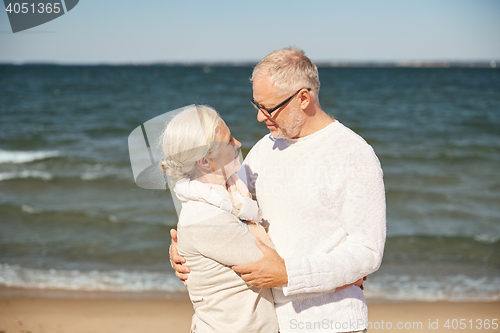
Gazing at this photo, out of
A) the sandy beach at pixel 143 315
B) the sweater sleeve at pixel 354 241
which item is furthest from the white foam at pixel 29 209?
the sweater sleeve at pixel 354 241

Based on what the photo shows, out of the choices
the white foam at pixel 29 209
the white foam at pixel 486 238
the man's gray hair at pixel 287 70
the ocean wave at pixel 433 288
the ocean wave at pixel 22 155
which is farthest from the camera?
the ocean wave at pixel 22 155

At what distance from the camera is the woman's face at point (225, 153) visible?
76.4 inches

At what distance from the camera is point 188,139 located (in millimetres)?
1866

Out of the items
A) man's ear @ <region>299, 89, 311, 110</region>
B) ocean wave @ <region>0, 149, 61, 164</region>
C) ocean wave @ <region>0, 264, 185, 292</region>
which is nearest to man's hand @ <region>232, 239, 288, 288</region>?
man's ear @ <region>299, 89, 311, 110</region>

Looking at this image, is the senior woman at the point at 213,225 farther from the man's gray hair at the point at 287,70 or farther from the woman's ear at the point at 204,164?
the man's gray hair at the point at 287,70

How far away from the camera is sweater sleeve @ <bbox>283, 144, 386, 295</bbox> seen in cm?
182

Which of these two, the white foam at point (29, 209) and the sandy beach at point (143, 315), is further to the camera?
the white foam at point (29, 209)

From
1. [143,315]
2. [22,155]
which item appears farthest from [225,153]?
[22,155]

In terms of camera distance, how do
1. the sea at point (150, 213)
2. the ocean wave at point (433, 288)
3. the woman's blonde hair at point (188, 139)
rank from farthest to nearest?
the sea at point (150, 213)
the ocean wave at point (433, 288)
the woman's blonde hair at point (188, 139)

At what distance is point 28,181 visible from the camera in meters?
9.26

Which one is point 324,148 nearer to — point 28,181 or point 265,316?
point 265,316

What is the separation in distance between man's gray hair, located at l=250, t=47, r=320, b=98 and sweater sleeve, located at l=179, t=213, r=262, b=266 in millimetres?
713

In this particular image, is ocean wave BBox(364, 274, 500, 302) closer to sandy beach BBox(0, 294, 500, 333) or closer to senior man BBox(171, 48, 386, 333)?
sandy beach BBox(0, 294, 500, 333)

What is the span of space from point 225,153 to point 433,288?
4058mm
